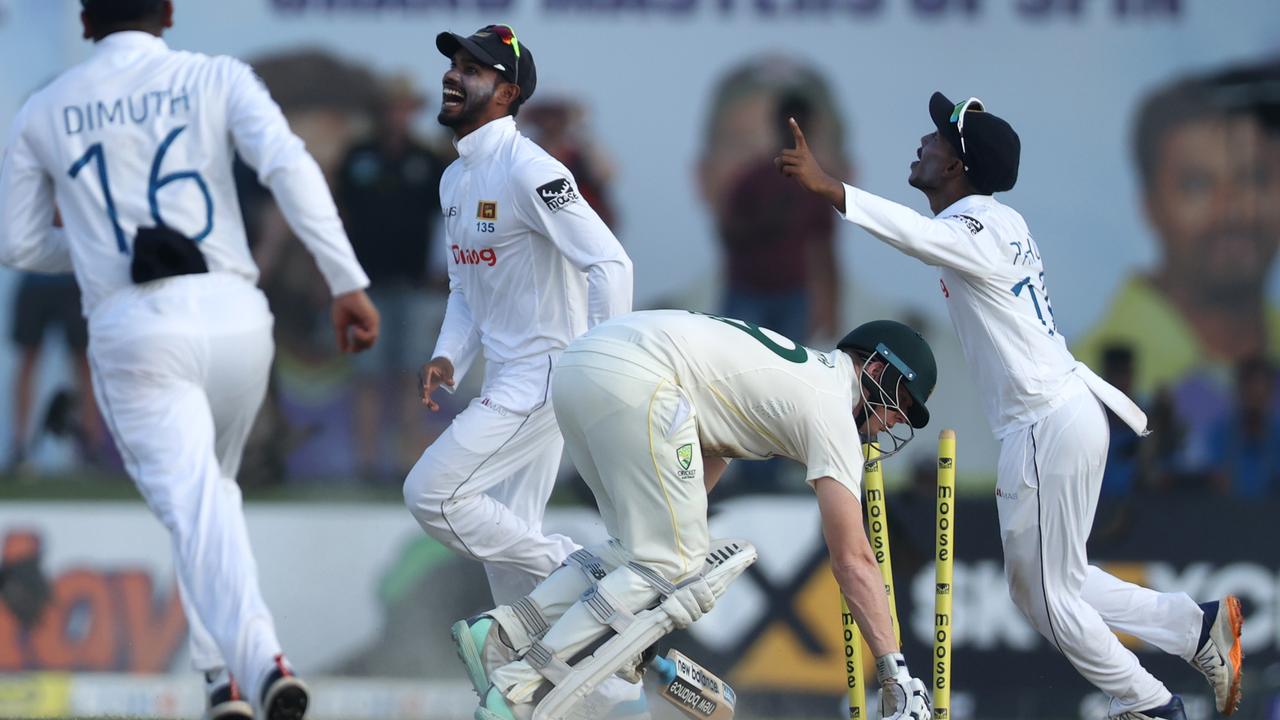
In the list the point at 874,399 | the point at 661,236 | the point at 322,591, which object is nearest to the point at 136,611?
the point at 322,591

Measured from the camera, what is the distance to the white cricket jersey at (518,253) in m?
6.05

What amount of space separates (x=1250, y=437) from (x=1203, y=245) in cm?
97

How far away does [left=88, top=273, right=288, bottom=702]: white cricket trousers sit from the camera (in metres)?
5.01

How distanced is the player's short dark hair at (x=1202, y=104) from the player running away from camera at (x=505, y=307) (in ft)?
13.6

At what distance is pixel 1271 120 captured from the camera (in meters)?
9.35

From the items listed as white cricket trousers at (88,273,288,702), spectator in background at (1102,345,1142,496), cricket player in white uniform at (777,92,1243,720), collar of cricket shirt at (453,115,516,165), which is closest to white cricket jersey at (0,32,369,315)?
white cricket trousers at (88,273,288,702)

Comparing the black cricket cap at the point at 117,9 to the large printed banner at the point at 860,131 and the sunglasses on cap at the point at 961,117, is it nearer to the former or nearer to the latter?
the sunglasses on cap at the point at 961,117

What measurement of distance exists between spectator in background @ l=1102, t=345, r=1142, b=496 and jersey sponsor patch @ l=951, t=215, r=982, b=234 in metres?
3.18

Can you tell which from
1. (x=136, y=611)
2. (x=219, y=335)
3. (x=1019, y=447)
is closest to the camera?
(x=219, y=335)

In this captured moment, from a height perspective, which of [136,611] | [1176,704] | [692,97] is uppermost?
[692,97]

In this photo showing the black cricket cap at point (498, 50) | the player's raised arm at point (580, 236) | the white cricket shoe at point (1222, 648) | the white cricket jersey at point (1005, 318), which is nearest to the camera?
the player's raised arm at point (580, 236)

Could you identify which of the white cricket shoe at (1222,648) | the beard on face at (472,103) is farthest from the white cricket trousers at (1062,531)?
the beard on face at (472,103)

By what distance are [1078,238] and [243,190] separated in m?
4.16

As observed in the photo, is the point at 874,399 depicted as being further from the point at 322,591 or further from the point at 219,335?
the point at 322,591
